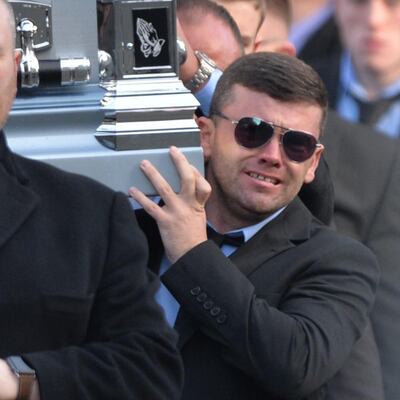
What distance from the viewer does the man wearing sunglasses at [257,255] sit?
11.6 feet

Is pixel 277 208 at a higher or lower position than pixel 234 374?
higher

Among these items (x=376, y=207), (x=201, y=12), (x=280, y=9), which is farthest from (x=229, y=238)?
(x=280, y=9)

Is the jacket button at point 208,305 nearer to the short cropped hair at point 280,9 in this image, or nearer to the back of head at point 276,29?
the back of head at point 276,29

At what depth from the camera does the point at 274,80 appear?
3.77 m

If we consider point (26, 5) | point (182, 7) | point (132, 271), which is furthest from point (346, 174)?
point (132, 271)

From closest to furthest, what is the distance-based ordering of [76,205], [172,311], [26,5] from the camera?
[76,205] < [26,5] < [172,311]

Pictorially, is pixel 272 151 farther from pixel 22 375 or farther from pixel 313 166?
pixel 22 375

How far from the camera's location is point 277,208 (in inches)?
148

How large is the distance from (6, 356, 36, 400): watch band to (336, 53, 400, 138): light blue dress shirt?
3748 millimetres

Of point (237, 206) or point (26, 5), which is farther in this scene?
point (237, 206)

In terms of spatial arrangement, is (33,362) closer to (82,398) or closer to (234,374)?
(82,398)

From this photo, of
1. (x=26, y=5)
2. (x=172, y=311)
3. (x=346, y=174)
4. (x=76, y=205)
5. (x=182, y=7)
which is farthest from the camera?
(x=346, y=174)

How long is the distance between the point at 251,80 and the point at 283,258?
0.43m

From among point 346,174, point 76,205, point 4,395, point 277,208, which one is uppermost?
point 76,205
